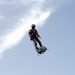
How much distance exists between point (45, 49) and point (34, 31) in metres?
3.05

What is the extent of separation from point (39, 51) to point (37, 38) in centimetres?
182

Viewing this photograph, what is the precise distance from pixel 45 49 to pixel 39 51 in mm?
866

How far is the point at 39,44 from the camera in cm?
4022

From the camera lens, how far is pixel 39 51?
3925 centimetres

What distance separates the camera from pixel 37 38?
39906mm

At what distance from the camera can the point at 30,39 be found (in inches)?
1548

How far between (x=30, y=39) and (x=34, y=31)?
1.65m

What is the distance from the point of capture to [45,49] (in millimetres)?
39531

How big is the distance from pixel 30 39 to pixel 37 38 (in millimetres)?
1089

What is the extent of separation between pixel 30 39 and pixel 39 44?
1622mm

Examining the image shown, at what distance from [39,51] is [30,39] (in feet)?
6.35

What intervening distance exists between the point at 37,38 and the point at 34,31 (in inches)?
79.6
